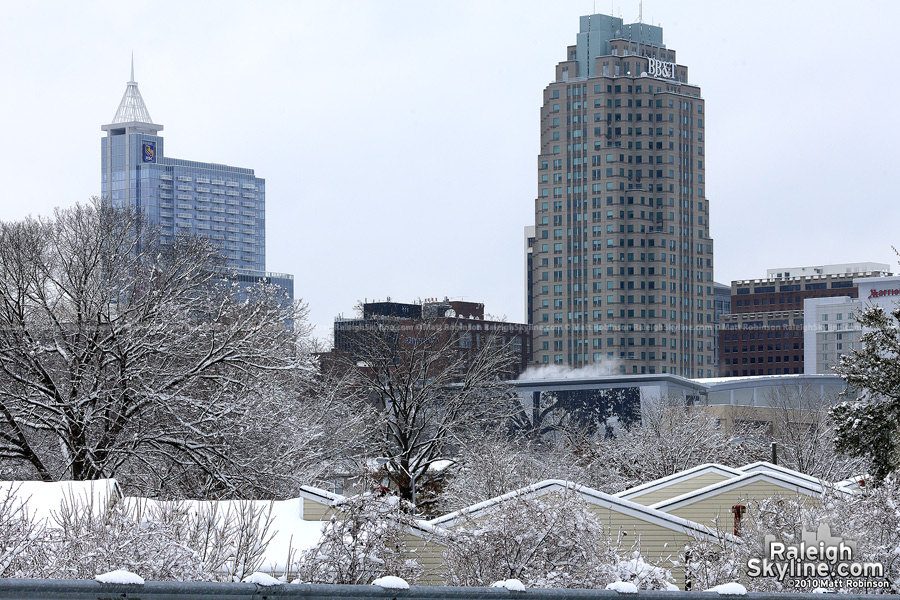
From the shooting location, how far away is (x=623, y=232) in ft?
618

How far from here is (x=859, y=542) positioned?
13.9m

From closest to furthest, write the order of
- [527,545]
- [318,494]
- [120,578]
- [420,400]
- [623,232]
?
[120,578] → [527,545] → [318,494] → [420,400] → [623,232]

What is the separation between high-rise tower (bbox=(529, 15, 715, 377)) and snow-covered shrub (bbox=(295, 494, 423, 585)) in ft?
570

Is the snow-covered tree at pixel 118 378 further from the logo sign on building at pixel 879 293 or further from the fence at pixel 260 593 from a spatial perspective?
the logo sign on building at pixel 879 293

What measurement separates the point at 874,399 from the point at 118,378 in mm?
19747

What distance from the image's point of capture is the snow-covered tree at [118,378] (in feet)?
101

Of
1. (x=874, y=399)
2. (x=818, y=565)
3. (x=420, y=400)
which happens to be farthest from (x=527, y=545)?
(x=420, y=400)

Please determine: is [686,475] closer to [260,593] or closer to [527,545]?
[527,545]

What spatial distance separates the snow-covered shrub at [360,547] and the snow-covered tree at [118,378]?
15.9 metres

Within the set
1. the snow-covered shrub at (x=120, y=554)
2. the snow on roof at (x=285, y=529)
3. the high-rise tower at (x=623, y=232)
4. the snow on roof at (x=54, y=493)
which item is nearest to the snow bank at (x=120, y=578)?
the snow-covered shrub at (x=120, y=554)

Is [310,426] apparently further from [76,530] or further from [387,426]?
[76,530]

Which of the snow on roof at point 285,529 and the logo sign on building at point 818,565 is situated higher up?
the logo sign on building at point 818,565

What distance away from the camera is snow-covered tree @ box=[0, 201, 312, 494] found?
101 ft

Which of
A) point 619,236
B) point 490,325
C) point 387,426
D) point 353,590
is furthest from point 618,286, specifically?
point 353,590
